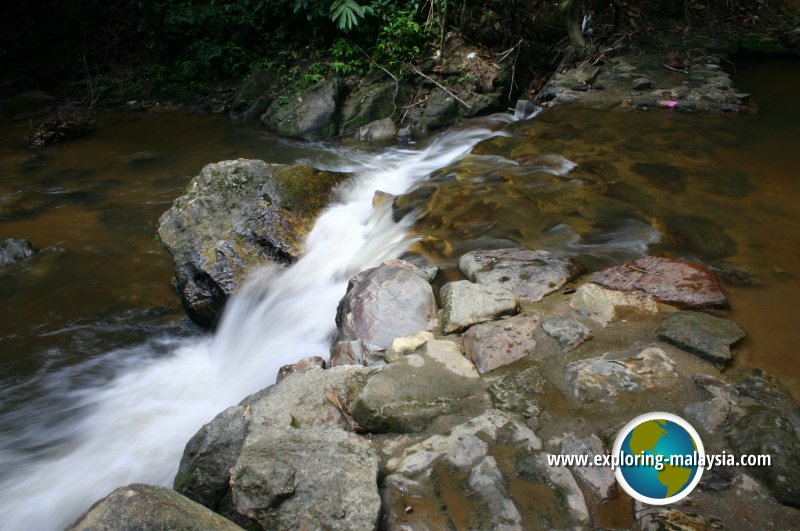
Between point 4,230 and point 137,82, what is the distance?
19.9 ft

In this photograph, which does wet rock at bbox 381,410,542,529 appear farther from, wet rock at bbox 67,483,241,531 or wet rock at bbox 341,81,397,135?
wet rock at bbox 341,81,397,135

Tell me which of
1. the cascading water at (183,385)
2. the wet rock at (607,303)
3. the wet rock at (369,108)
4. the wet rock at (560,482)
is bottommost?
the cascading water at (183,385)

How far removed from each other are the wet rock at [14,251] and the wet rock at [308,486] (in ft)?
16.0

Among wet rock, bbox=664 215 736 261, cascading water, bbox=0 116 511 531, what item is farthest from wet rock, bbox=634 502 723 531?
cascading water, bbox=0 116 511 531

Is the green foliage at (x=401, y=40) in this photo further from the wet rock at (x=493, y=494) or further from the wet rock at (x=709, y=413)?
the wet rock at (x=493, y=494)

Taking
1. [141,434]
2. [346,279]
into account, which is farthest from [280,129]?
[141,434]

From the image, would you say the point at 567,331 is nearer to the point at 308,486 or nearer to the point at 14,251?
the point at 308,486

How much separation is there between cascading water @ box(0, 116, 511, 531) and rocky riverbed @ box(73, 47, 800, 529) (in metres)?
0.58

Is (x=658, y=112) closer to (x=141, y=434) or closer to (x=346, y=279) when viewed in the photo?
(x=346, y=279)

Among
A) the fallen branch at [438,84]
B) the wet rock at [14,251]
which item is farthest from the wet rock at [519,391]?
the fallen branch at [438,84]

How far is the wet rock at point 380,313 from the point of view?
11.1 feet

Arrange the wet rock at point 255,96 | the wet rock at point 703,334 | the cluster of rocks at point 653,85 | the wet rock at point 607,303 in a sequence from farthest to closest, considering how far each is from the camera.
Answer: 1. the wet rock at point 255,96
2. the cluster of rocks at point 653,85
3. the wet rock at point 607,303
4. the wet rock at point 703,334

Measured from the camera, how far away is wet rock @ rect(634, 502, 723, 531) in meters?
2.07

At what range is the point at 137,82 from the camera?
1149cm
